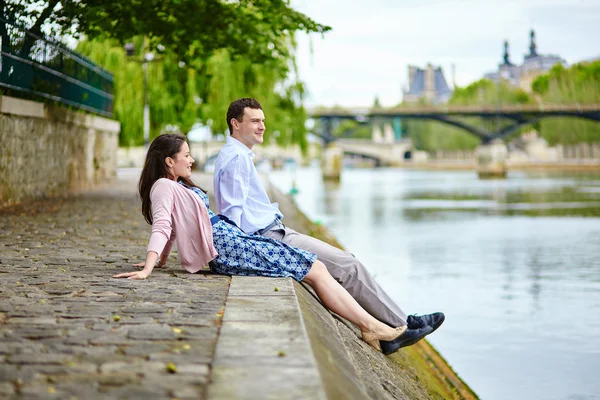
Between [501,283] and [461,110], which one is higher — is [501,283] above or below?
below

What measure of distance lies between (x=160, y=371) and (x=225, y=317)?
98cm

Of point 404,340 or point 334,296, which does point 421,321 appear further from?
point 334,296

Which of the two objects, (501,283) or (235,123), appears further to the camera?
(501,283)

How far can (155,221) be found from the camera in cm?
551

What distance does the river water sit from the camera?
895 cm

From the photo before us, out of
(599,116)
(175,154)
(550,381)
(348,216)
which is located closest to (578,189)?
(348,216)

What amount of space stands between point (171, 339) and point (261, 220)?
2.05 meters

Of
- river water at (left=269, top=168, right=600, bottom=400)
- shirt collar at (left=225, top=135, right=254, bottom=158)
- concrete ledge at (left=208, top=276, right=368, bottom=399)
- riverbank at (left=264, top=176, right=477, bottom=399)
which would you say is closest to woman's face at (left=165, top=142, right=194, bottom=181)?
shirt collar at (left=225, top=135, right=254, bottom=158)

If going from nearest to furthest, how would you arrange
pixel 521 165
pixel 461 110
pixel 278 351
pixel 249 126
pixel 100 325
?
pixel 278 351 → pixel 100 325 → pixel 249 126 → pixel 461 110 → pixel 521 165

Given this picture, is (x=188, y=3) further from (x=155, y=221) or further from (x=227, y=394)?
(x=227, y=394)

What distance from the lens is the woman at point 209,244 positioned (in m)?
5.45

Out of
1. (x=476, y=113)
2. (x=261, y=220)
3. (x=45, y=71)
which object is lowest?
(x=261, y=220)

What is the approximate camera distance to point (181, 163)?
570 cm

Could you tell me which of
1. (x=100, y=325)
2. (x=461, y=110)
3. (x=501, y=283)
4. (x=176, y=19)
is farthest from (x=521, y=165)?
(x=100, y=325)
